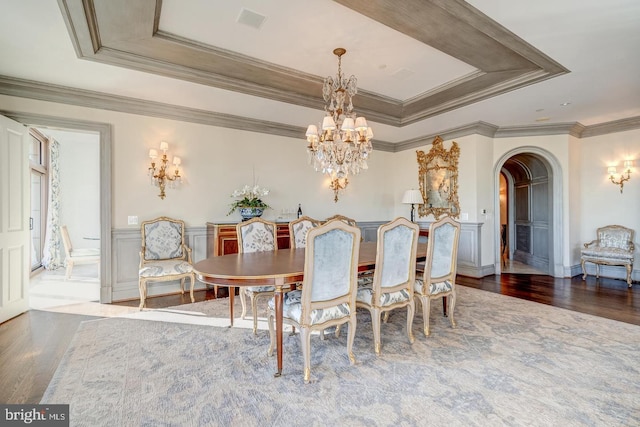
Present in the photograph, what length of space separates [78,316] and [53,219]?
420 cm

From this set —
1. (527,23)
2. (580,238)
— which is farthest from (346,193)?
(580,238)

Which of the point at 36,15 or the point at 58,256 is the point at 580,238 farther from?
the point at 58,256

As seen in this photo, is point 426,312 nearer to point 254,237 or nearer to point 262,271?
point 262,271

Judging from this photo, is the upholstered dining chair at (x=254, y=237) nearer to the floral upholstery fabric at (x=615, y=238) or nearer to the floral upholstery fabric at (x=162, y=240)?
the floral upholstery fabric at (x=162, y=240)

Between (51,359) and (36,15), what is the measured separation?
8.68 ft

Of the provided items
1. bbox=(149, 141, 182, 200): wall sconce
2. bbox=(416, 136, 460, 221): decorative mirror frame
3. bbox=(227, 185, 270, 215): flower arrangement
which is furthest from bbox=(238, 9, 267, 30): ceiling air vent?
bbox=(416, 136, 460, 221): decorative mirror frame

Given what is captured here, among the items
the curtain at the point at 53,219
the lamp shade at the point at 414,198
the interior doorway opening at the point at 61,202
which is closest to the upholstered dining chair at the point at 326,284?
the lamp shade at the point at 414,198

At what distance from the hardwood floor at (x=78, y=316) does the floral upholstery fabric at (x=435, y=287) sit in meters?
1.79

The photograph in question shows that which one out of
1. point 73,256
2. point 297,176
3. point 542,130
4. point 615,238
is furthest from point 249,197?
point 615,238

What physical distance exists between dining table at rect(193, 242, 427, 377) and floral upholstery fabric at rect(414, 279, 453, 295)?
1.69ft

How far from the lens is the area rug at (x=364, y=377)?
1721mm

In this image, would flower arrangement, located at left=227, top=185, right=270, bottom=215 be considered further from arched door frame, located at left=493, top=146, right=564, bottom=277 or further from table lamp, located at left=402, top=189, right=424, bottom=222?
arched door frame, located at left=493, top=146, right=564, bottom=277

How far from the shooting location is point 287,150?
17.3 ft

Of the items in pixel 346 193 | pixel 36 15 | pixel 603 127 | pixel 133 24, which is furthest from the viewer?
pixel 346 193
